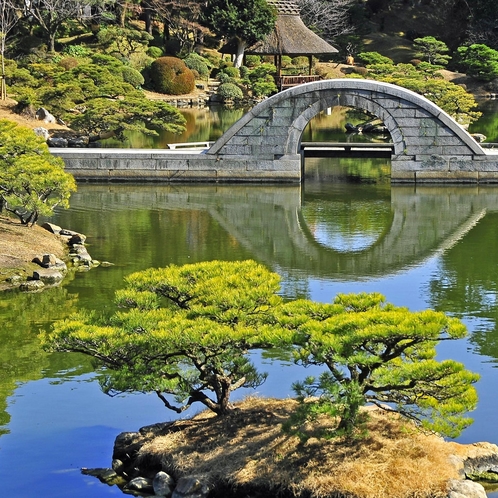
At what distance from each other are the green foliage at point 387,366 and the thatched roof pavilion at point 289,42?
43.4 m

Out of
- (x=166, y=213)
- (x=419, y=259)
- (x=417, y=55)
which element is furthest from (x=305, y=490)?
(x=417, y=55)

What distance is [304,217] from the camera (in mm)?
29875

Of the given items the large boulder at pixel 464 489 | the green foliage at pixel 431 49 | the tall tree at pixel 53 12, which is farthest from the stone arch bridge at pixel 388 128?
the green foliage at pixel 431 49

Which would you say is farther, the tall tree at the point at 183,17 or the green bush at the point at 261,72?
the tall tree at the point at 183,17

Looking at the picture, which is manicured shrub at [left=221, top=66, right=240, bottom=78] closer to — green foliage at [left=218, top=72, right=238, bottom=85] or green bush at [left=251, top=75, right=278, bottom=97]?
green foliage at [left=218, top=72, right=238, bottom=85]

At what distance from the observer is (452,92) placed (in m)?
45.4

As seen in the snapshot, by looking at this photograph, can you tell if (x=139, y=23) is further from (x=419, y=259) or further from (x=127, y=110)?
(x=419, y=259)

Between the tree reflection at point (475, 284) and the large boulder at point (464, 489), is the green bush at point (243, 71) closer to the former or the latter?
the tree reflection at point (475, 284)

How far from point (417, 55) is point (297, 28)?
9.95m

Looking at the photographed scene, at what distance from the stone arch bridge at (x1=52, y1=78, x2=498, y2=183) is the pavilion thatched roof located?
77.1ft

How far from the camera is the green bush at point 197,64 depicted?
2443 inches

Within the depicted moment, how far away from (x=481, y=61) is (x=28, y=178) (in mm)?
44278

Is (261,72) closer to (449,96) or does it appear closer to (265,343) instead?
(449,96)

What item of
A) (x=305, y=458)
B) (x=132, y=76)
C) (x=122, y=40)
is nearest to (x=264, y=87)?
(x=132, y=76)
